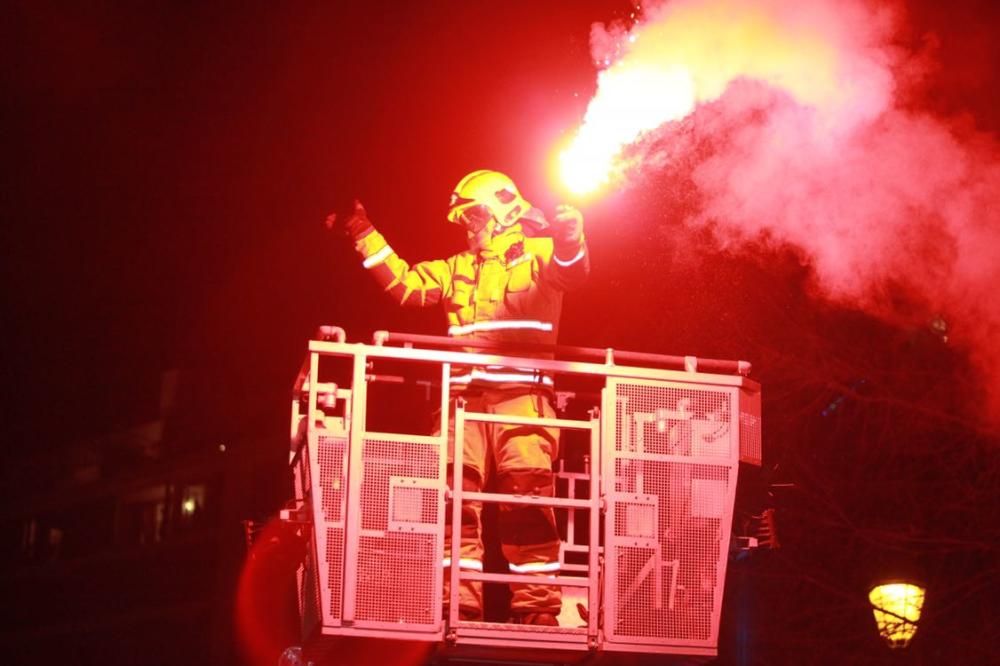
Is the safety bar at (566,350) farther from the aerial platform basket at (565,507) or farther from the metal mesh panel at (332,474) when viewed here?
the metal mesh panel at (332,474)

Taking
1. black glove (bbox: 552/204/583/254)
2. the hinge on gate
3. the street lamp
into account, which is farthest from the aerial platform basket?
the street lamp

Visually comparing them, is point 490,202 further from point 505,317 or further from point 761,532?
point 761,532

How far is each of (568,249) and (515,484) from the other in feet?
5.04

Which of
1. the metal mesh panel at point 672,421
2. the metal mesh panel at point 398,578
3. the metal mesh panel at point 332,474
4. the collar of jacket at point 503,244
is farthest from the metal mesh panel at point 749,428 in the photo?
the metal mesh panel at point 332,474

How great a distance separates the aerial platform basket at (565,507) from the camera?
8.20 meters

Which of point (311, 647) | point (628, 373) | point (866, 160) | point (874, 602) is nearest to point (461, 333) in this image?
point (628, 373)

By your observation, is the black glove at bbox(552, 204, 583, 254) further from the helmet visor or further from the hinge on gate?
the hinge on gate

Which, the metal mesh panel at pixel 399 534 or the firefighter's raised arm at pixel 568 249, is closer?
the metal mesh panel at pixel 399 534

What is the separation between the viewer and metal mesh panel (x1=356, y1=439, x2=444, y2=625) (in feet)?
26.8

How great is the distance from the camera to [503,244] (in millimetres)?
9883

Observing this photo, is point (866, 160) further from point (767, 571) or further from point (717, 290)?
point (767, 571)

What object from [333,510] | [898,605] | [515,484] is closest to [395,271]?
[515,484]

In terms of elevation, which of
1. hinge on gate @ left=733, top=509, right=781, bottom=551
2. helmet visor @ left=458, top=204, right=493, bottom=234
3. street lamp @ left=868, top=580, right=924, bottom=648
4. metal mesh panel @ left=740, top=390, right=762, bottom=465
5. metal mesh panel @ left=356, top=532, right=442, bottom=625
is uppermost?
helmet visor @ left=458, top=204, right=493, bottom=234

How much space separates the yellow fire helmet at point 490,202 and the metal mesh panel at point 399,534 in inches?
89.7
